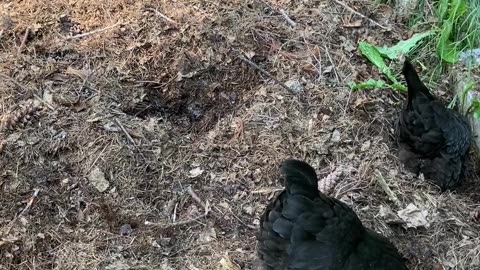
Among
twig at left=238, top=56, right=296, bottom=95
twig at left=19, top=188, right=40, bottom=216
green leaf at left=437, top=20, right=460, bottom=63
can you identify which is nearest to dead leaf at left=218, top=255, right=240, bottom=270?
twig at left=19, top=188, right=40, bottom=216

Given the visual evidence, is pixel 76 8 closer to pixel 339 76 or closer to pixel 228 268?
pixel 339 76

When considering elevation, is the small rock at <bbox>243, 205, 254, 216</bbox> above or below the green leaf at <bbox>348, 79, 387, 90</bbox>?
below

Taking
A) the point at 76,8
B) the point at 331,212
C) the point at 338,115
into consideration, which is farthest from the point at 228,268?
the point at 76,8

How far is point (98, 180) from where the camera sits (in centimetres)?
380

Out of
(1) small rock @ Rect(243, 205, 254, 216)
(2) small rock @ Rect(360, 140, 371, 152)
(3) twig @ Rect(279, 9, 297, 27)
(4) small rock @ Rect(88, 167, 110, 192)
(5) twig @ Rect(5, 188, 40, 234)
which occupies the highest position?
(3) twig @ Rect(279, 9, 297, 27)

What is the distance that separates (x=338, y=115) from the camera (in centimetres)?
423

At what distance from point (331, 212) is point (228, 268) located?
0.82 metres

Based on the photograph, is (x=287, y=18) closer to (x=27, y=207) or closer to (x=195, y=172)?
(x=195, y=172)

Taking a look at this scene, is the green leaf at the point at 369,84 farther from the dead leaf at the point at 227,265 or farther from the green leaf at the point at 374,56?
the dead leaf at the point at 227,265

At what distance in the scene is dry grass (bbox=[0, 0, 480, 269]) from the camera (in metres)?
3.61

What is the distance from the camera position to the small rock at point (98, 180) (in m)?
3.77

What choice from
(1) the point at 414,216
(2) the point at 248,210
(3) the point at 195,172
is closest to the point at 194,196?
(3) the point at 195,172

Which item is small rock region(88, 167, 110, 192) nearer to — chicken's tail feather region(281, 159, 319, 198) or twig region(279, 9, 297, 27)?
chicken's tail feather region(281, 159, 319, 198)

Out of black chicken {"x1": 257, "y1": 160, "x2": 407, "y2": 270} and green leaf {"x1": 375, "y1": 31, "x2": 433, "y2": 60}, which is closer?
black chicken {"x1": 257, "y1": 160, "x2": 407, "y2": 270}
